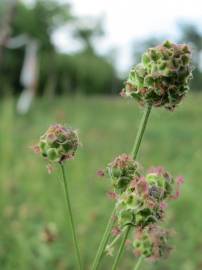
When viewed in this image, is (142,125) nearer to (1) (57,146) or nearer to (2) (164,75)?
(2) (164,75)

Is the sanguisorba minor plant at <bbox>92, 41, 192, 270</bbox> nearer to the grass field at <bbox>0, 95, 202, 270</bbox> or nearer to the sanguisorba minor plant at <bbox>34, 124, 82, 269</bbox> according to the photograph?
the sanguisorba minor plant at <bbox>34, 124, 82, 269</bbox>

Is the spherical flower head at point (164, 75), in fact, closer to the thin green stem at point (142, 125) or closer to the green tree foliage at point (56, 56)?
the thin green stem at point (142, 125)

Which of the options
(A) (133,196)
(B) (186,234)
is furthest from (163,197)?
(B) (186,234)

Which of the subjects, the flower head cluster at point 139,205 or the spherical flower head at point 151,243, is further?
the spherical flower head at point 151,243

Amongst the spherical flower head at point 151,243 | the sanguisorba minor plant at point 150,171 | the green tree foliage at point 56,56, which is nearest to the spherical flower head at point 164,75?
the sanguisorba minor plant at point 150,171

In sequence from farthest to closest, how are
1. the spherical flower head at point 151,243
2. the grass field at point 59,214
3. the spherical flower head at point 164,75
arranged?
the grass field at point 59,214, the spherical flower head at point 151,243, the spherical flower head at point 164,75

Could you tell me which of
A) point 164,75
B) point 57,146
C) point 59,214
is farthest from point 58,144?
point 59,214
